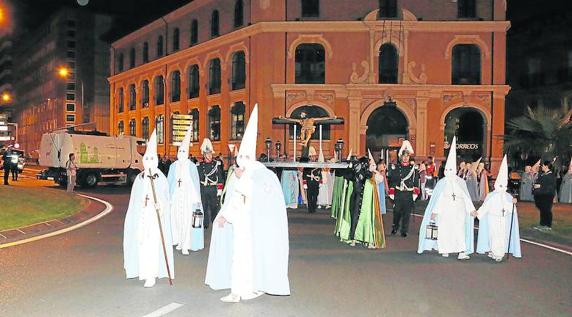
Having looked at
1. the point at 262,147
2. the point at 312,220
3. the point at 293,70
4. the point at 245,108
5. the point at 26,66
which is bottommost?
the point at 312,220

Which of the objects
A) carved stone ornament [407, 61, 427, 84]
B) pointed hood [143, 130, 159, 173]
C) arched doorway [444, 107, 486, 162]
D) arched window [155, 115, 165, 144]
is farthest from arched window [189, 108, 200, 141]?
pointed hood [143, 130, 159, 173]

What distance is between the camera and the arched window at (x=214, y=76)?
125 ft

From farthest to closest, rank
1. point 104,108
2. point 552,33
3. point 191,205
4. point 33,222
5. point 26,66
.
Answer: point 26,66 < point 104,108 < point 552,33 < point 33,222 < point 191,205

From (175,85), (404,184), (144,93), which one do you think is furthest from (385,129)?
(144,93)

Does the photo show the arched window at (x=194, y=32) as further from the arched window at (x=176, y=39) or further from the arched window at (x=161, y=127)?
the arched window at (x=161, y=127)

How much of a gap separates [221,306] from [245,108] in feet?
95.0

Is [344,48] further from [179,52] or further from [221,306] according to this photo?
[221,306]

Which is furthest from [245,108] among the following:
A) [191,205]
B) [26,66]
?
[26,66]

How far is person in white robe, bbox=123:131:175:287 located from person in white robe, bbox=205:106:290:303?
1277 mm

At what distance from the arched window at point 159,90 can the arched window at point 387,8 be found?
19.7 metres

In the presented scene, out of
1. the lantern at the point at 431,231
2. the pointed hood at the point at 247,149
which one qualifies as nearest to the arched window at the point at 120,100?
the lantern at the point at 431,231

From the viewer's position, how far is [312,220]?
50.2 ft

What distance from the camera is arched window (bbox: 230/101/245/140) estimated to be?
35.7 metres

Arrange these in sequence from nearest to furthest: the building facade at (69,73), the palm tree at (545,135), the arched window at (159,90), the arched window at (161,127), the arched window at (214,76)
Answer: the palm tree at (545,135) → the arched window at (214,76) → the arched window at (161,127) → the arched window at (159,90) → the building facade at (69,73)
